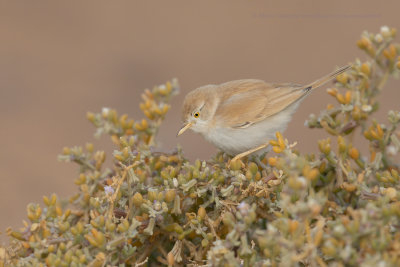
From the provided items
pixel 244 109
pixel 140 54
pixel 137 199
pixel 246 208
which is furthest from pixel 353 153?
pixel 140 54

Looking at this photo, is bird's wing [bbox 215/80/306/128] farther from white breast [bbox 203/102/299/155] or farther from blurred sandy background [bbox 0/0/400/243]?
blurred sandy background [bbox 0/0/400/243]

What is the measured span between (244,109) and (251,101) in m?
0.07

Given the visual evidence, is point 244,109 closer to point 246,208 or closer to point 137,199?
point 137,199

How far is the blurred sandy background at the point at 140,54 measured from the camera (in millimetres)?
7520

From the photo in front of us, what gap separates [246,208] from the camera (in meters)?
2.06

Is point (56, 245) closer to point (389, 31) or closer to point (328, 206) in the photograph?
Result: point (328, 206)

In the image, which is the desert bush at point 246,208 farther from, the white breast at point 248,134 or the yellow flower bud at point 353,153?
the white breast at point 248,134

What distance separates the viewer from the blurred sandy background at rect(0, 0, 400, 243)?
752cm

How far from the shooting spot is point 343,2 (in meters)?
8.82

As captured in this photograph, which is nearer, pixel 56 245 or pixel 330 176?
pixel 56 245

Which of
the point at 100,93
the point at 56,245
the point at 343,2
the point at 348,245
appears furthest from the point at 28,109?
the point at 348,245

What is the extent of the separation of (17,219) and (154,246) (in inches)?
160

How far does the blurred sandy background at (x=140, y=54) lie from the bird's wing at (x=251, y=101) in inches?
133

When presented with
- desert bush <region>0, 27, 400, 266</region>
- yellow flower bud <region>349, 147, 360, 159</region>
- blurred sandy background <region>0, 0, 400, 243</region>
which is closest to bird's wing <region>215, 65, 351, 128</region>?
desert bush <region>0, 27, 400, 266</region>
